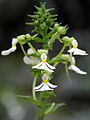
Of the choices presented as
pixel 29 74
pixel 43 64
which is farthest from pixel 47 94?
pixel 29 74

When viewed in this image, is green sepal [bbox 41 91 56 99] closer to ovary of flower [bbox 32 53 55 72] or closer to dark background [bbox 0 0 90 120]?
ovary of flower [bbox 32 53 55 72]

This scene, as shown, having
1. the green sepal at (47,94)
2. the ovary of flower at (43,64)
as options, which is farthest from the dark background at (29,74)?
the ovary of flower at (43,64)

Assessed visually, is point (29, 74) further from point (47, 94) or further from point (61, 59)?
point (47, 94)

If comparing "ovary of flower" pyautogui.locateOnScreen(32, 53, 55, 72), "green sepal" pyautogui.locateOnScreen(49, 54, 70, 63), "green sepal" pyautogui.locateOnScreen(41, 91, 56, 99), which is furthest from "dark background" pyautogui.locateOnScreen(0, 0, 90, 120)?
"ovary of flower" pyautogui.locateOnScreen(32, 53, 55, 72)

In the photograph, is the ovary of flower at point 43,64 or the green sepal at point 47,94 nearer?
the ovary of flower at point 43,64

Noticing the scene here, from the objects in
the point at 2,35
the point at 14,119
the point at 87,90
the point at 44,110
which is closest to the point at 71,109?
the point at 87,90

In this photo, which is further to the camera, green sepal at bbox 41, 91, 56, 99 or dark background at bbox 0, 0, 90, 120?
dark background at bbox 0, 0, 90, 120

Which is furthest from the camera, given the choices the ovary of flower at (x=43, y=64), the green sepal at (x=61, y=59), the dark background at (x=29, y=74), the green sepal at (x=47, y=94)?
the dark background at (x=29, y=74)

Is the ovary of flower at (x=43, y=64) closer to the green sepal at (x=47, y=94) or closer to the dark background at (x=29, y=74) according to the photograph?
the green sepal at (x=47, y=94)
